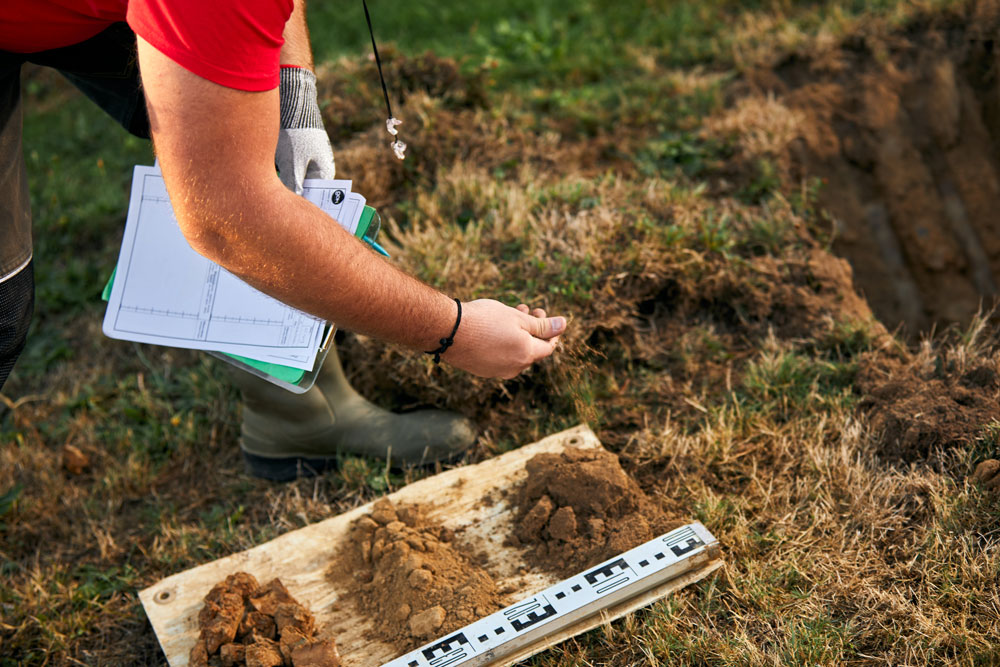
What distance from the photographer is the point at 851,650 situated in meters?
1.92

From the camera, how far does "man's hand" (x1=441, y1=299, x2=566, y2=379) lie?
1.86 meters

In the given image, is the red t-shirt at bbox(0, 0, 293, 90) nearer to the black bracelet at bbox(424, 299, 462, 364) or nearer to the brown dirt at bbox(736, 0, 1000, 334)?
the black bracelet at bbox(424, 299, 462, 364)

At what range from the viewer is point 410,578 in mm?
2111

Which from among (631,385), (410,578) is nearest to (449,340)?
(410,578)

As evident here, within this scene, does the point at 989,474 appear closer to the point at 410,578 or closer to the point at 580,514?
the point at 580,514

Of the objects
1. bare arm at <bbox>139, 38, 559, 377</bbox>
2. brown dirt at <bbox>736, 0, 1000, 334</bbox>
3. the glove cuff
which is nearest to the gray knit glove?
the glove cuff

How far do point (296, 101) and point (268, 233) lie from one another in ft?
2.48

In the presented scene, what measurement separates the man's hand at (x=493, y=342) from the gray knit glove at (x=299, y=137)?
2.01 feet

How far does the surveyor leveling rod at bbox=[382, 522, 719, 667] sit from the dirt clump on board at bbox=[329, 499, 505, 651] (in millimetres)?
75

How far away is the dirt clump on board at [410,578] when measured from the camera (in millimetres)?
2055

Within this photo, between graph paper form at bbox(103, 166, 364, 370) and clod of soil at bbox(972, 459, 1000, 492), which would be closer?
graph paper form at bbox(103, 166, 364, 370)

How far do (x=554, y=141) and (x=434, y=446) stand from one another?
1.80 metres

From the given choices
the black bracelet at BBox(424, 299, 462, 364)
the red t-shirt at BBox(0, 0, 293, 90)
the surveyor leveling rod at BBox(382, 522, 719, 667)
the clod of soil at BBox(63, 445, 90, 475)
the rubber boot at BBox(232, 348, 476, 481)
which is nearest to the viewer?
the red t-shirt at BBox(0, 0, 293, 90)


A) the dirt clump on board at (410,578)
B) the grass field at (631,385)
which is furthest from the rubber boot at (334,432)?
the dirt clump on board at (410,578)
